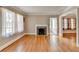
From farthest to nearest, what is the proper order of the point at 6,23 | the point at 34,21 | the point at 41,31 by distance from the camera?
the point at 41,31 → the point at 34,21 → the point at 6,23

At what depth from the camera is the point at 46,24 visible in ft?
40.9

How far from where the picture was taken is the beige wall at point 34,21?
40.9 ft

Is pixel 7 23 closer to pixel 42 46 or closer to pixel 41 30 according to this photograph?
pixel 42 46

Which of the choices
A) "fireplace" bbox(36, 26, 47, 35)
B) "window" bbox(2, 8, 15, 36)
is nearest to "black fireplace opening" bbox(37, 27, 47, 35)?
"fireplace" bbox(36, 26, 47, 35)

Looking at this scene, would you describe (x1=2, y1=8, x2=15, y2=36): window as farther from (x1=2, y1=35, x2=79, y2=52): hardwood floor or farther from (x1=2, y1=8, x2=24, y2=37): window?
(x1=2, y1=35, x2=79, y2=52): hardwood floor

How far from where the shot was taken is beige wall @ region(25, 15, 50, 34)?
12453 millimetres

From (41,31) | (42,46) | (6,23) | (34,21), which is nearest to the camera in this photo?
(6,23)

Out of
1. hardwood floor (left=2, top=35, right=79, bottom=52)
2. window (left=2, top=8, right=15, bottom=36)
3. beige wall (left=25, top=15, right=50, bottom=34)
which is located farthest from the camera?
beige wall (left=25, top=15, right=50, bottom=34)

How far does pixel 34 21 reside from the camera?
1248 centimetres

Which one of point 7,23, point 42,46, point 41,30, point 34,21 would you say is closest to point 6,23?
point 7,23

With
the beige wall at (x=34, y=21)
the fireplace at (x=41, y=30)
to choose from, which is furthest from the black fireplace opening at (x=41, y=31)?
the beige wall at (x=34, y=21)
